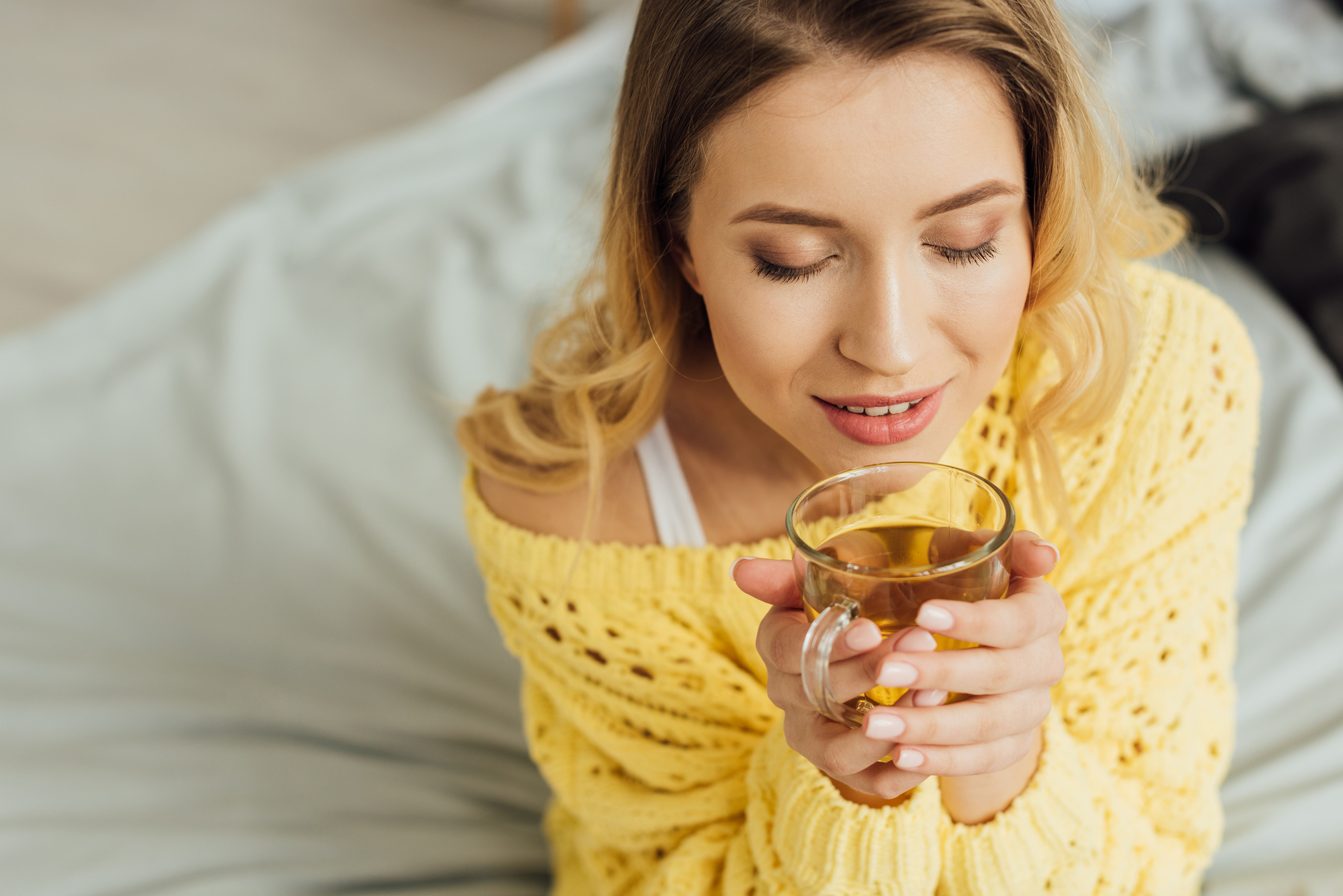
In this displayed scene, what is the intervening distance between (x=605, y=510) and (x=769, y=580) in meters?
0.36

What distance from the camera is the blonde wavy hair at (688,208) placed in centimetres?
74

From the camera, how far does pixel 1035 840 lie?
873 millimetres

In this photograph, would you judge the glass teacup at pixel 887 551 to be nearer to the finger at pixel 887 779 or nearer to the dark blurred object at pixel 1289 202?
the finger at pixel 887 779

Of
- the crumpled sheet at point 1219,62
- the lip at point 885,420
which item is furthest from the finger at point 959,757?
the crumpled sheet at point 1219,62

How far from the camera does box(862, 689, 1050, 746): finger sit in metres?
0.66

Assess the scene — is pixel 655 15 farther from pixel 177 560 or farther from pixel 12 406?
pixel 12 406

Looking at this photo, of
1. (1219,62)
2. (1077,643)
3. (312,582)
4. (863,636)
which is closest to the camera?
(863,636)

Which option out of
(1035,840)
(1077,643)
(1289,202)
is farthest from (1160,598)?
(1289,202)

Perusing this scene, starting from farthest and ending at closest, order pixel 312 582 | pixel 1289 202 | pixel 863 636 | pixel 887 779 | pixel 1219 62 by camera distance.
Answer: pixel 1219 62 < pixel 1289 202 < pixel 312 582 < pixel 887 779 < pixel 863 636

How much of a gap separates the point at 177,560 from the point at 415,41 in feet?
11.4

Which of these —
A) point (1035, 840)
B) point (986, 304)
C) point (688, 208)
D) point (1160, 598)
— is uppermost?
point (688, 208)

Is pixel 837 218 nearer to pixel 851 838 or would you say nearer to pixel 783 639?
pixel 783 639

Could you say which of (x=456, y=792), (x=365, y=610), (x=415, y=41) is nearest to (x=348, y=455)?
(x=365, y=610)

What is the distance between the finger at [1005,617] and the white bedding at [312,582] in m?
0.59
